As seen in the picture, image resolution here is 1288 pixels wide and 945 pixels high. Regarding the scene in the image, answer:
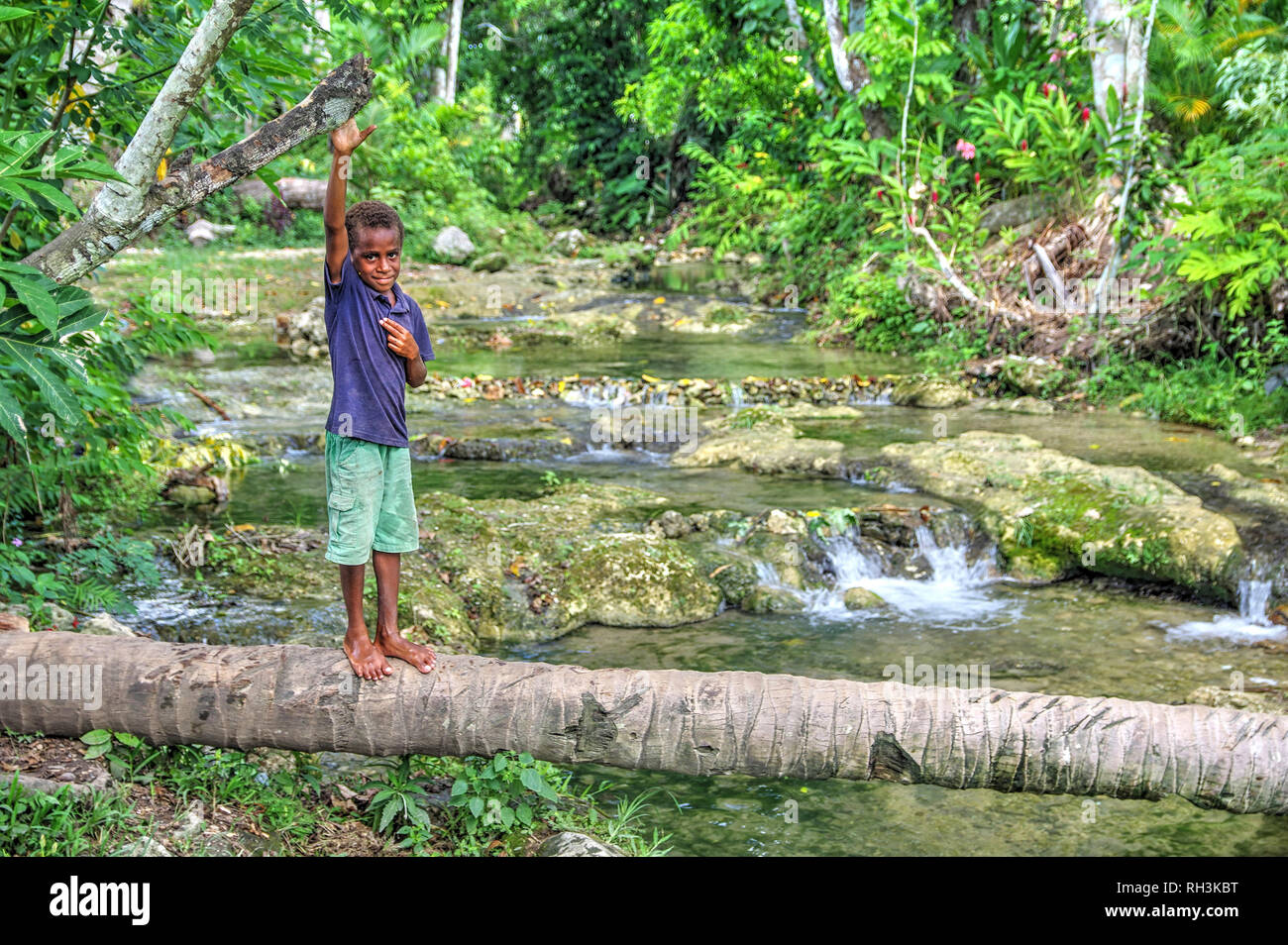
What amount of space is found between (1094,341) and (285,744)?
10.5 m

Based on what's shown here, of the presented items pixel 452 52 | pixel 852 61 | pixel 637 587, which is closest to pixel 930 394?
pixel 852 61

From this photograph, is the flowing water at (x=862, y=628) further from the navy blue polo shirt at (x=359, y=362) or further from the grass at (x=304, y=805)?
the navy blue polo shirt at (x=359, y=362)

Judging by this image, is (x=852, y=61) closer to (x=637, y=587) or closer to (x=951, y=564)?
(x=951, y=564)

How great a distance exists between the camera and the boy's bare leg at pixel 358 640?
351 cm

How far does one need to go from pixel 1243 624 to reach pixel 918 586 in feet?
6.46

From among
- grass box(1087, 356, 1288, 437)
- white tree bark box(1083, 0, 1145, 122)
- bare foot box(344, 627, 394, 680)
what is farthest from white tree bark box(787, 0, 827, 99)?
bare foot box(344, 627, 394, 680)

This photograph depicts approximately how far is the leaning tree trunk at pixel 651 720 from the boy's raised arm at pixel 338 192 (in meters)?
1.36

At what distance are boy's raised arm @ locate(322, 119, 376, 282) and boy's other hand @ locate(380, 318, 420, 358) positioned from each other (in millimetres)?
216

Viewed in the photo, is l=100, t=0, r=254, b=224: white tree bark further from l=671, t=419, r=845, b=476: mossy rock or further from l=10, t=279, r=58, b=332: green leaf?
l=671, t=419, r=845, b=476: mossy rock

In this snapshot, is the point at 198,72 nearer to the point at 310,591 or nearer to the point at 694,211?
the point at 310,591

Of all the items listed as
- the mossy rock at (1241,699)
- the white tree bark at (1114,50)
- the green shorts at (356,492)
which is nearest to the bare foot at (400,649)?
the green shorts at (356,492)

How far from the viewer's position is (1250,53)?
32.6 feet

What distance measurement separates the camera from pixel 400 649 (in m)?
3.63

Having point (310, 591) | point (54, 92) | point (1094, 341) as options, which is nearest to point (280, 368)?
point (310, 591)
